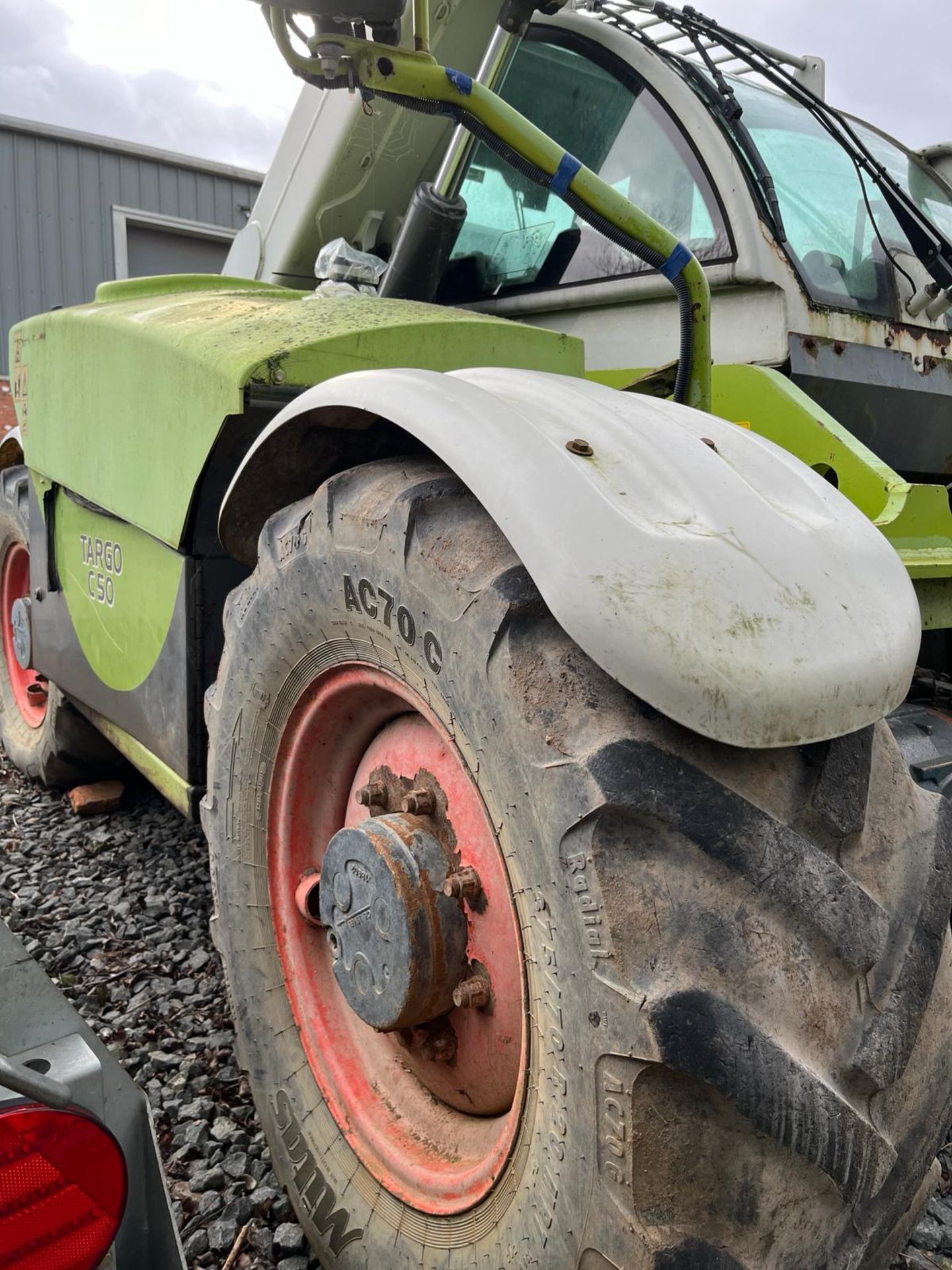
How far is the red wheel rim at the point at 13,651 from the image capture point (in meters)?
3.57

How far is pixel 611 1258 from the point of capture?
3.14 ft

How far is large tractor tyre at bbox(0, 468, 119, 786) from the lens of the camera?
125 inches

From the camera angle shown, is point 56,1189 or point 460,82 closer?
point 56,1189

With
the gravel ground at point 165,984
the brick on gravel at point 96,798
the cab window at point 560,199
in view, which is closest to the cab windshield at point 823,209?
the cab window at point 560,199

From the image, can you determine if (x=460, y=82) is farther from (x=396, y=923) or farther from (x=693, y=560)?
(x=396, y=923)

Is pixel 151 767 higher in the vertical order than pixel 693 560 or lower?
lower

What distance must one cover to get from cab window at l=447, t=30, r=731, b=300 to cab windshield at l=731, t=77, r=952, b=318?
0.18 m

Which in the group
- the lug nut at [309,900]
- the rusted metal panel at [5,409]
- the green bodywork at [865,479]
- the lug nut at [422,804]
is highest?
the green bodywork at [865,479]

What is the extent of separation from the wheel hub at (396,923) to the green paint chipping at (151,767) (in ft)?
2.50

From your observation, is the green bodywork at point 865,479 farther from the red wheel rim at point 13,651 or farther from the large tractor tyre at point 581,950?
the red wheel rim at point 13,651

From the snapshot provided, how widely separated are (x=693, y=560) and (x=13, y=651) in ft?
11.1

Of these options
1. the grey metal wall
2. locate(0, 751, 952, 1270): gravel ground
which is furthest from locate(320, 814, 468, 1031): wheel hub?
the grey metal wall

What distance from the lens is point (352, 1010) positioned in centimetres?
143

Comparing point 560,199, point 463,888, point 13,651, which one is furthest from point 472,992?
point 13,651
